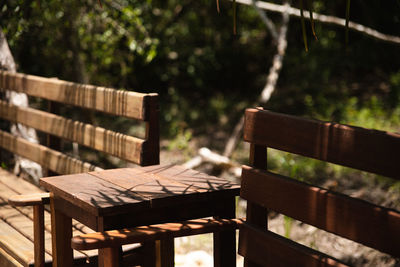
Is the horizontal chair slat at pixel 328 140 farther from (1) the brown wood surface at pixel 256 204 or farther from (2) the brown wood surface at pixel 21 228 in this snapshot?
(2) the brown wood surface at pixel 21 228

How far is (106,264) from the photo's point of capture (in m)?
2.13

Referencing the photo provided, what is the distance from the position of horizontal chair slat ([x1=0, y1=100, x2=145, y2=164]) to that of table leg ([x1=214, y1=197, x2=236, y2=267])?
30.4 inches

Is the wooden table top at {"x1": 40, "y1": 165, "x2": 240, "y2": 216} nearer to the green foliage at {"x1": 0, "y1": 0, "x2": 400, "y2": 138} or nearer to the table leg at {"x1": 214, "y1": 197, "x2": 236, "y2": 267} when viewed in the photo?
the table leg at {"x1": 214, "y1": 197, "x2": 236, "y2": 267}

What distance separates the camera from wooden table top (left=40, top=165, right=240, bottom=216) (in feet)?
7.04

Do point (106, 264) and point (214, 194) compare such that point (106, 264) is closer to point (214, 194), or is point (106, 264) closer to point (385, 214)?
point (214, 194)

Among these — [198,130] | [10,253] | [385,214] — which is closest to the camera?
[385,214]

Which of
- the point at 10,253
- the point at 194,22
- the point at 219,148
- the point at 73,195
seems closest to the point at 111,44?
the point at 219,148

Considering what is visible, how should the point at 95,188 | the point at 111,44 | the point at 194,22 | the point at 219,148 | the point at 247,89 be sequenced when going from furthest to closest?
the point at 247,89
the point at 194,22
the point at 219,148
the point at 111,44
the point at 95,188

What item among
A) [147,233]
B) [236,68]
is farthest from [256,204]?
[236,68]

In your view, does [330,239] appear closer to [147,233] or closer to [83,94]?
[83,94]

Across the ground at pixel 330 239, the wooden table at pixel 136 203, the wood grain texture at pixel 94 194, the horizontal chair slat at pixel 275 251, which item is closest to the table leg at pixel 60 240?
the wooden table at pixel 136 203

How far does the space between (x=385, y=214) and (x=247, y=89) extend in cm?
926

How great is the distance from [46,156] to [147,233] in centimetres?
219

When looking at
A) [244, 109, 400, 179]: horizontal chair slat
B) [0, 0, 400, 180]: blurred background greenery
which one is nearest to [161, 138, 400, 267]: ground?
[244, 109, 400, 179]: horizontal chair slat
